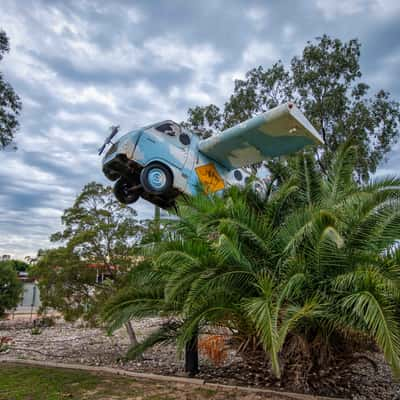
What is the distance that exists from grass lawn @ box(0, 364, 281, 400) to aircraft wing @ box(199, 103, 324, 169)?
17.6 feet

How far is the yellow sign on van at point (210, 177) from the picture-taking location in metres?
8.91

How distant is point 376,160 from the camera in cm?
1612

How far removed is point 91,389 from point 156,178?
4.45 metres

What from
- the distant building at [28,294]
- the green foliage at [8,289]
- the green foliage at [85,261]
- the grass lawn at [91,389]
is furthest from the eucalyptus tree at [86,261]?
the green foliage at [8,289]

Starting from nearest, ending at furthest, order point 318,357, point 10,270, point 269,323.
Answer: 1. point 269,323
2. point 318,357
3. point 10,270

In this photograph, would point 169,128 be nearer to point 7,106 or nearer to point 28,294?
point 7,106

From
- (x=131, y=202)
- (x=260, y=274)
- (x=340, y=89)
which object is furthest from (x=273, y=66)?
(x=260, y=274)

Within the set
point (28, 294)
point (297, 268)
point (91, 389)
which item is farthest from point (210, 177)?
point (28, 294)

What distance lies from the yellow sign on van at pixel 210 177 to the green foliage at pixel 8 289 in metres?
8.75

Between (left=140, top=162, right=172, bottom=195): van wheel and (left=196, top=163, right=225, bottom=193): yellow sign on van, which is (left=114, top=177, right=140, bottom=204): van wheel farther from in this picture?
(left=196, top=163, right=225, bottom=193): yellow sign on van

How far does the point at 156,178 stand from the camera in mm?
8023

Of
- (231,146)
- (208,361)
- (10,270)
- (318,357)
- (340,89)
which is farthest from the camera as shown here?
(340,89)

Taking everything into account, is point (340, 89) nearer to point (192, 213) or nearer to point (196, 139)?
point (196, 139)

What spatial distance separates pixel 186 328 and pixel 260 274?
1.14 m
